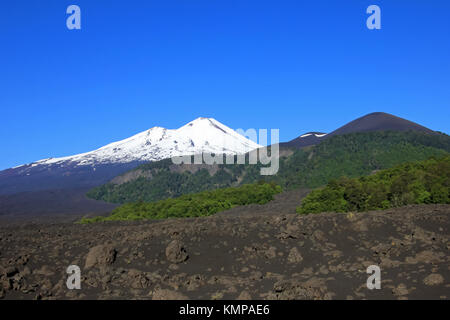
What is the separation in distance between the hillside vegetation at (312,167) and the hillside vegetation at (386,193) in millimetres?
69961

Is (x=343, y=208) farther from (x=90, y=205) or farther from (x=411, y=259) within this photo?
(x=90, y=205)

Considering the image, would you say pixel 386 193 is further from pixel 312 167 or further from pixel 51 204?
pixel 51 204

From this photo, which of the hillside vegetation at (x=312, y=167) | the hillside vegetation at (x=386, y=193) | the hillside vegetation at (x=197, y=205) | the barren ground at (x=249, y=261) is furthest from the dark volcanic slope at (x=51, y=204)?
the barren ground at (x=249, y=261)

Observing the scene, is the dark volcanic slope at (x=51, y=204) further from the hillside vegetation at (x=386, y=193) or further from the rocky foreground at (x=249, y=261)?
the rocky foreground at (x=249, y=261)

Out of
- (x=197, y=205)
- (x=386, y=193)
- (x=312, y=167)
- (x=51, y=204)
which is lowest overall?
(x=51, y=204)

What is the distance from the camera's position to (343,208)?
136ft

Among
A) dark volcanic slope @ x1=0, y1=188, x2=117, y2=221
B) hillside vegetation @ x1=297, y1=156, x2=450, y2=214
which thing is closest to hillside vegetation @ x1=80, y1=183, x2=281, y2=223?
hillside vegetation @ x1=297, y1=156, x2=450, y2=214

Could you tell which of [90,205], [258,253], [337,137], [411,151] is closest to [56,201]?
[90,205]

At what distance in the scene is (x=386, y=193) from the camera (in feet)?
Answer: 131

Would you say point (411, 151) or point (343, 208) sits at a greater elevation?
point (411, 151)

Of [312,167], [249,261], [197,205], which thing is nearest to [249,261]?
[249,261]

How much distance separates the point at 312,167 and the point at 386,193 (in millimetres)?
87275
